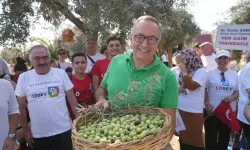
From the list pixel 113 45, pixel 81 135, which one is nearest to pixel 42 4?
pixel 113 45

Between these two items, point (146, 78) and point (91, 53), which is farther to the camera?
point (91, 53)

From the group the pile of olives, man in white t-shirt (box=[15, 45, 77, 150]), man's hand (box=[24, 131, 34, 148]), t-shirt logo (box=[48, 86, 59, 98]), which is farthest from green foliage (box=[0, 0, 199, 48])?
the pile of olives

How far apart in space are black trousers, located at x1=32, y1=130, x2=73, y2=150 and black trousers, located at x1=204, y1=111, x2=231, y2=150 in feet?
7.74

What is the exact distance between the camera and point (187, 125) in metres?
3.54

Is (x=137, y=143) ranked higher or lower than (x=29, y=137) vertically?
higher

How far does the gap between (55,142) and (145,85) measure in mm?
1837

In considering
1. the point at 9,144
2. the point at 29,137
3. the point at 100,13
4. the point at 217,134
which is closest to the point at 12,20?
the point at 100,13

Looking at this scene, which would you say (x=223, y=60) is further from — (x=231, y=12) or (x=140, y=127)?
(x=231, y=12)

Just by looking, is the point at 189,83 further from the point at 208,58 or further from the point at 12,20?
the point at 12,20

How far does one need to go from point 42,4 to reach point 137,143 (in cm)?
373

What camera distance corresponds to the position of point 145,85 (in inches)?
68.7

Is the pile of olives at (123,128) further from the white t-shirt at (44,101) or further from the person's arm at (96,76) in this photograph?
the person's arm at (96,76)

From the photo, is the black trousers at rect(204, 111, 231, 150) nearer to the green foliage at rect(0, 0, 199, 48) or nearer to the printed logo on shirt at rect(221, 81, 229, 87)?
the printed logo on shirt at rect(221, 81, 229, 87)

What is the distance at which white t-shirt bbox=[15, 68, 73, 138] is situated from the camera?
291 cm
